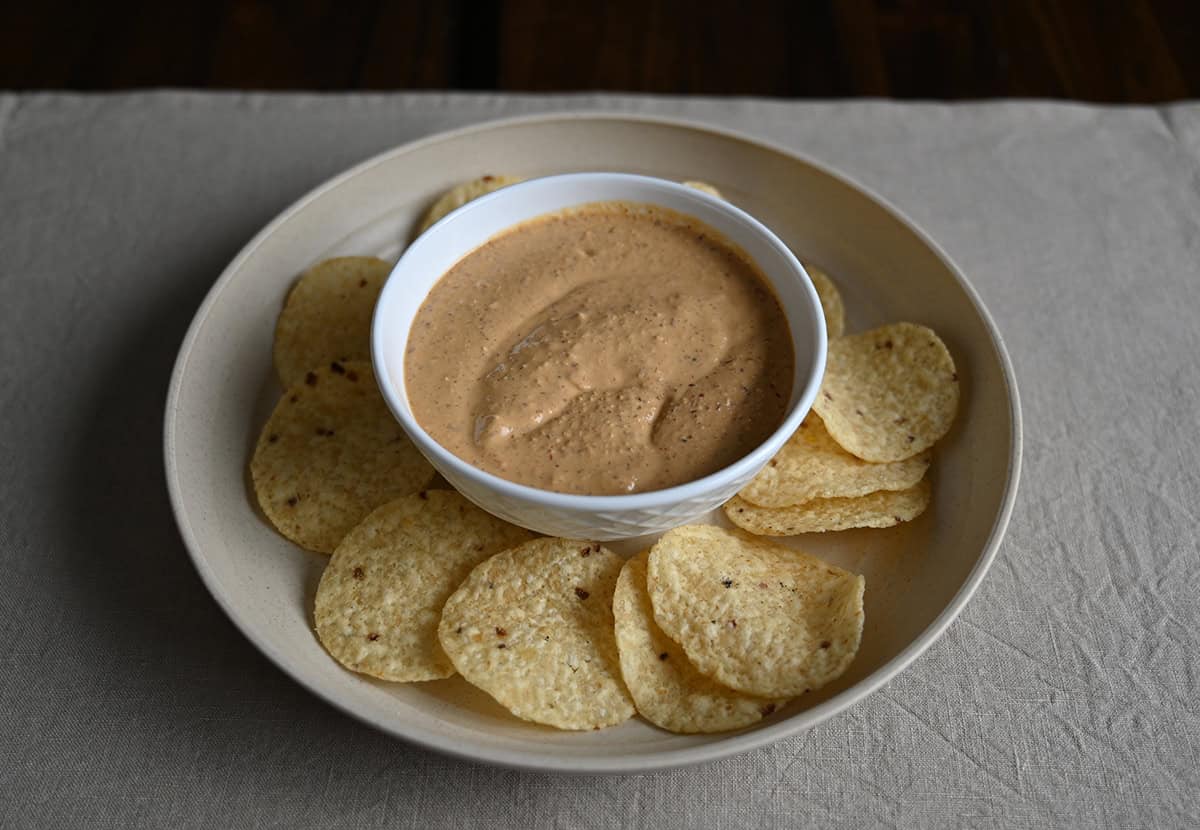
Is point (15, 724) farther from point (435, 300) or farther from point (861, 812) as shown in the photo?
point (861, 812)

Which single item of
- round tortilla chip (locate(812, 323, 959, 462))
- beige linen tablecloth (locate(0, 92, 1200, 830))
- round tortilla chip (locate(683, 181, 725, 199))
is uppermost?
round tortilla chip (locate(683, 181, 725, 199))

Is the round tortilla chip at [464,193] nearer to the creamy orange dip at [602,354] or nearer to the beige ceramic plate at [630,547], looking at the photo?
the beige ceramic plate at [630,547]

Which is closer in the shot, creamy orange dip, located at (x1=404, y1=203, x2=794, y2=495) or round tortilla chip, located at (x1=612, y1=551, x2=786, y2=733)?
round tortilla chip, located at (x1=612, y1=551, x2=786, y2=733)

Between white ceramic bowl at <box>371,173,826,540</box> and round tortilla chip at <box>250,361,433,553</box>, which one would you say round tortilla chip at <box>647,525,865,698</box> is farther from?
round tortilla chip at <box>250,361,433,553</box>

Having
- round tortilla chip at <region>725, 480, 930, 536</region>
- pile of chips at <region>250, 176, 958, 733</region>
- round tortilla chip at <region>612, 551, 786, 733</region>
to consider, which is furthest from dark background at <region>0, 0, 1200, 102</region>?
round tortilla chip at <region>612, 551, 786, 733</region>

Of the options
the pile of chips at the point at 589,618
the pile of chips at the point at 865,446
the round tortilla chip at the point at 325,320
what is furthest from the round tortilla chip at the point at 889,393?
the round tortilla chip at the point at 325,320

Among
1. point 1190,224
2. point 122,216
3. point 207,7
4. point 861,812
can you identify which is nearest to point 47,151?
point 122,216
